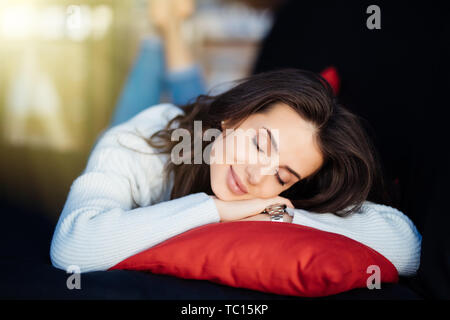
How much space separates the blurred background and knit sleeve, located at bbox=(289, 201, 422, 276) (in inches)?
26.6

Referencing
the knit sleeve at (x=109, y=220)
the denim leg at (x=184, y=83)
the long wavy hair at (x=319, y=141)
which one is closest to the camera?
the knit sleeve at (x=109, y=220)

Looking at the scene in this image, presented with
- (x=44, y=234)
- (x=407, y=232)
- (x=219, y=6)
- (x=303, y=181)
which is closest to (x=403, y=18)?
(x=303, y=181)

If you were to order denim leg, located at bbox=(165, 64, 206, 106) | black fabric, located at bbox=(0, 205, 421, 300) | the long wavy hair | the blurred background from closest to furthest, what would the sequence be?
black fabric, located at bbox=(0, 205, 421, 300) < the long wavy hair < the blurred background < denim leg, located at bbox=(165, 64, 206, 106)

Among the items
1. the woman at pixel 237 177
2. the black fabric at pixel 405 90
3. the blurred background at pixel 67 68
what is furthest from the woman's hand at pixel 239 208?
the blurred background at pixel 67 68

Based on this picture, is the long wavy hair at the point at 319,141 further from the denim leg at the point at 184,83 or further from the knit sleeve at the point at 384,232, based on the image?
the denim leg at the point at 184,83

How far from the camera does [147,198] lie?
1148mm

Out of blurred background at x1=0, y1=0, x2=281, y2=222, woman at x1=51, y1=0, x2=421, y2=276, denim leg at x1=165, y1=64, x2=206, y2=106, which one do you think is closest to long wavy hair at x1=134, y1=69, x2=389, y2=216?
woman at x1=51, y1=0, x2=421, y2=276

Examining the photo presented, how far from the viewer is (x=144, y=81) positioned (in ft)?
6.64

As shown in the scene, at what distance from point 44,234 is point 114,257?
336 mm

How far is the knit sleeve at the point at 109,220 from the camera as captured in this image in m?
0.83

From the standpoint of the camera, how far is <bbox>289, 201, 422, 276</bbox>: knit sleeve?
0.93 metres

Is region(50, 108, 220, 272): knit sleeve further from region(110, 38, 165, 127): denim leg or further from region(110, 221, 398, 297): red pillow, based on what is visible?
region(110, 38, 165, 127): denim leg
